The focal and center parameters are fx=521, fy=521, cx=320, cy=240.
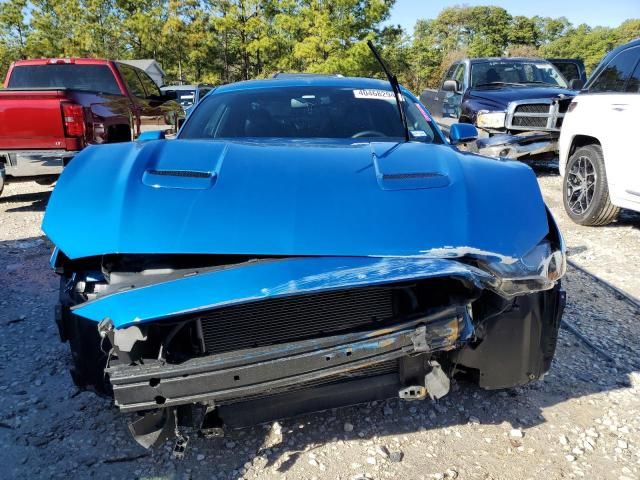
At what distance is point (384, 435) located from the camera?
7.78 ft

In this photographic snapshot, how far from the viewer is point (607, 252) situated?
193 inches

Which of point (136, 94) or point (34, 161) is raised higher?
point (136, 94)

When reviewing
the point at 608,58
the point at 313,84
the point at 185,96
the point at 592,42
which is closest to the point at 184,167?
the point at 313,84

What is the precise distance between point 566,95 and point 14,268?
7631 millimetres

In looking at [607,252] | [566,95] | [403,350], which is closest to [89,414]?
[403,350]

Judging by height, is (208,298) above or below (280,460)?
above

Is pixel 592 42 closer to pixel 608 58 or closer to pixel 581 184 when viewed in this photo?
pixel 608 58

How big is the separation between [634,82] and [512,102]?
9.27ft

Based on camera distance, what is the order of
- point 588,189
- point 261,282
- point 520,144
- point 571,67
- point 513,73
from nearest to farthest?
1. point 261,282
2. point 588,189
3. point 520,144
4. point 513,73
5. point 571,67

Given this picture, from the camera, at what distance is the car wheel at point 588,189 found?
535 cm

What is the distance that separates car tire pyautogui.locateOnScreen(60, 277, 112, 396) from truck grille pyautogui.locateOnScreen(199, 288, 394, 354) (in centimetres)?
51

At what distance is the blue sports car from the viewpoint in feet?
5.67

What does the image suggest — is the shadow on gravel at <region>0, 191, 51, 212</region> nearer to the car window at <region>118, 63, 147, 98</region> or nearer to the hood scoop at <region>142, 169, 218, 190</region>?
the car window at <region>118, 63, 147, 98</region>

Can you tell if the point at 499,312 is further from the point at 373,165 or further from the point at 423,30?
the point at 423,30
